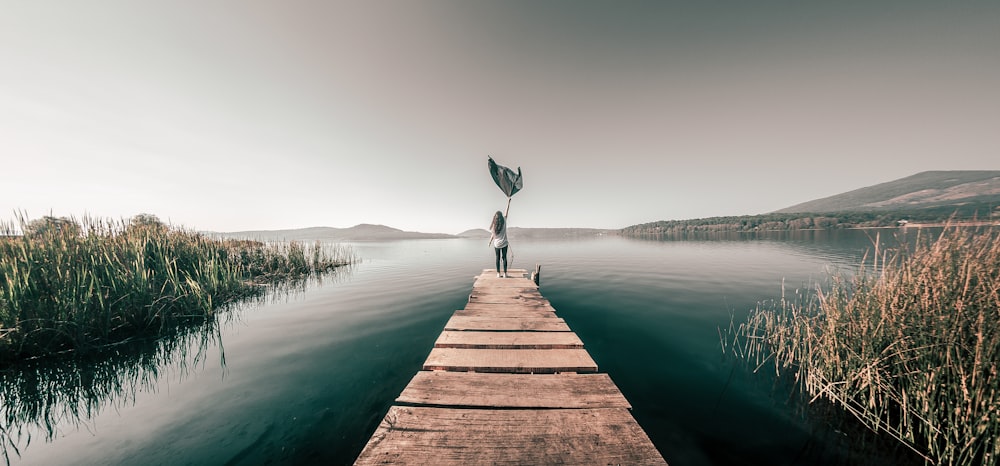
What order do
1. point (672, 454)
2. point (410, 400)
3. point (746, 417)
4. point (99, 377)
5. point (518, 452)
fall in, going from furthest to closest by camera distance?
1. point (99, 377)
2. point (746, 417)
3. point (672, 454)
4. point (410, 400)
5. point (518, 452)

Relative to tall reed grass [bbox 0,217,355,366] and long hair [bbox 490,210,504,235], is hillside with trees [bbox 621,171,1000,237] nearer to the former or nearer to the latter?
long hair [bbox 490,210,504,235]

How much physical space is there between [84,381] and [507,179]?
10.8 m

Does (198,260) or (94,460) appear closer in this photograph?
(94,460)

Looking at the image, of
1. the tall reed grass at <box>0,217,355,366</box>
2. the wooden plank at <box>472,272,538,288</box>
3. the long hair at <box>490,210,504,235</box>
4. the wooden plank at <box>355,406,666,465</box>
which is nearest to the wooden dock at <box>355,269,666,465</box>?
the wooden plank at <box>355,406,666,465</box>

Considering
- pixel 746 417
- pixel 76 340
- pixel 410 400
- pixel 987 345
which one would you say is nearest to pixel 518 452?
pixel 410 400

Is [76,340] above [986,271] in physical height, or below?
below

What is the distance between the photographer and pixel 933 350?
11.8 feet

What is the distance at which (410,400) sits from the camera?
10.5 ft

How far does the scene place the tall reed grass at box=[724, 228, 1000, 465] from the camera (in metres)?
3.24

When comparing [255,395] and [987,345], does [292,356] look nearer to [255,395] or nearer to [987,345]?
[255,395]

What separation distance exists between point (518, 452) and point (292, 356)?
5.84 m

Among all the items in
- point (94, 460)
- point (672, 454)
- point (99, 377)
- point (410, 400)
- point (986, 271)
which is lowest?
point (672, 454)

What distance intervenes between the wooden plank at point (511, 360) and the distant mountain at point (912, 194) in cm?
22295

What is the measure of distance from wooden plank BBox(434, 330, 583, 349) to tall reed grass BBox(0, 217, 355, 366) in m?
7.77
